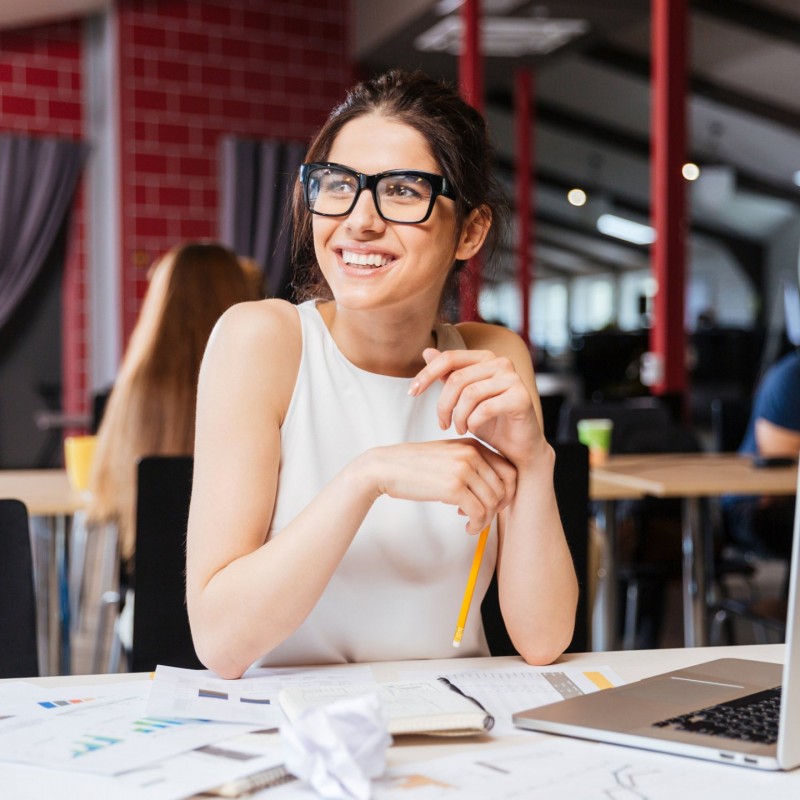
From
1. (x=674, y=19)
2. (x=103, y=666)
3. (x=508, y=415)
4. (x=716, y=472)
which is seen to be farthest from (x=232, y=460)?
(x=674, y=19)

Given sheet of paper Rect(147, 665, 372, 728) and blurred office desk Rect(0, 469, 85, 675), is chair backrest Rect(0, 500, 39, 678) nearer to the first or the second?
sheet of paper Rect(147, 665, 372, 728)

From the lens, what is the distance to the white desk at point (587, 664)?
0.86 meters

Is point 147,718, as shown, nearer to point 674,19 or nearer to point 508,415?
point 508,415

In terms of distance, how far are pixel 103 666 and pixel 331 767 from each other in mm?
3007

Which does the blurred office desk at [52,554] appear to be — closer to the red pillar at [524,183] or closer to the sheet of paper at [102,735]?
the sheet of paper at [102,735]

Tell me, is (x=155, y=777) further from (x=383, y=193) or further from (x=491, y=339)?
(x=491, y=339)

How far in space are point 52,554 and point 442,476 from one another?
1.83 meters

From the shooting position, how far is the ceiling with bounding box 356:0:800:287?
23.3ft

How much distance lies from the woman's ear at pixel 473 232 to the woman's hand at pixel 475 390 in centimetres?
30

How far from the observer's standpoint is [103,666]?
142 inches

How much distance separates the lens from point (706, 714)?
996mm

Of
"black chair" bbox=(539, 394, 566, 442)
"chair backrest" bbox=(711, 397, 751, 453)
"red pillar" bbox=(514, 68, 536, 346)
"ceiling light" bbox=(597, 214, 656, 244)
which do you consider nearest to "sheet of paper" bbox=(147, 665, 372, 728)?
"black chair" bbox=(539, 394, 566, 442)

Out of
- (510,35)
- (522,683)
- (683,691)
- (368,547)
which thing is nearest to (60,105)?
(510,35)

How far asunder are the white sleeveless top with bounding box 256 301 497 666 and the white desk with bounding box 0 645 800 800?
0.46 ft
